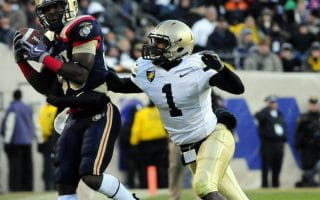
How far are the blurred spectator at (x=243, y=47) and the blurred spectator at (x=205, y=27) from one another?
50 cm

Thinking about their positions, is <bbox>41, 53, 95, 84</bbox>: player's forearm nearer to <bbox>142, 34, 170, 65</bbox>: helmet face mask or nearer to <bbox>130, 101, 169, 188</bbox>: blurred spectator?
<bbox>142, 34, 170, 65</bbox>: helmet face mask

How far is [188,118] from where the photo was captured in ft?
26.7

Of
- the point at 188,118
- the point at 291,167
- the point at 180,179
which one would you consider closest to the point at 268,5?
Answer: the point at 291,167

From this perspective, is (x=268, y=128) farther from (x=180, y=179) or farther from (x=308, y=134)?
(x=180, y=179)

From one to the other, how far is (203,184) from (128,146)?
311 inches

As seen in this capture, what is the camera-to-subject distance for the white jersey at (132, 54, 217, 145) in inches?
316

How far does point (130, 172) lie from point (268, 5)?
5.60 m

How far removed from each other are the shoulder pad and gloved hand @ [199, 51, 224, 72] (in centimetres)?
78

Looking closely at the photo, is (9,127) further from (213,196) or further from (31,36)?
(213,196)

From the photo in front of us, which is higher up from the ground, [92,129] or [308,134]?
[92,129]

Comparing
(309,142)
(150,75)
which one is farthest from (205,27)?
(150,75)

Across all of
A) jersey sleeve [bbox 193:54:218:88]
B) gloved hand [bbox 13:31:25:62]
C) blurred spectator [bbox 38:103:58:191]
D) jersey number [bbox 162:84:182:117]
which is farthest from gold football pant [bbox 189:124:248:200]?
blurred spectator [bbox 38:103:58:191]

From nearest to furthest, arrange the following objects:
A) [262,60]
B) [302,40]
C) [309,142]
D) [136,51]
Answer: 1. [309,142]
2. [136,51]
3. [262,60]
4. [302,40]

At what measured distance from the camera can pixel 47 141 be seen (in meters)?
15.0
